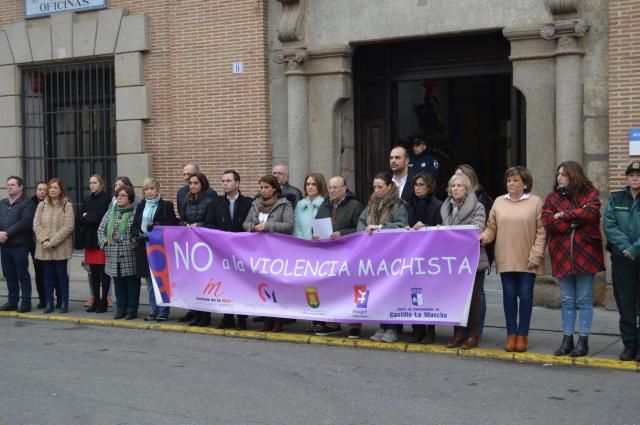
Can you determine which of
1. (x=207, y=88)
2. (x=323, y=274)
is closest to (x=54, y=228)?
(x=207, y=88)

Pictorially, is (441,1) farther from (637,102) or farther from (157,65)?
(157,65)

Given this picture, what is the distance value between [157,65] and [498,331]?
8.00 meters

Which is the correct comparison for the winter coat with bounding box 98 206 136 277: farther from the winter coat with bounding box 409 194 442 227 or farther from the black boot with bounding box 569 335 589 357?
the black boot with bounding box 569 335 589 357

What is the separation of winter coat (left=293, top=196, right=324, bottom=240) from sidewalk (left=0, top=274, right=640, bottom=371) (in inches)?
44.7

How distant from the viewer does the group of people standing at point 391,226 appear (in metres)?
8.55

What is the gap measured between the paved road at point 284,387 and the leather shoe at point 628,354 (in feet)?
1.14

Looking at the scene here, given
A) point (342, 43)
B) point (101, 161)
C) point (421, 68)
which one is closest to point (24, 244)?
point (101, 161)

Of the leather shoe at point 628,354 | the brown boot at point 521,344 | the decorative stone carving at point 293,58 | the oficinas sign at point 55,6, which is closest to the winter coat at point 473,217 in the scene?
the brown boot at point 521,344

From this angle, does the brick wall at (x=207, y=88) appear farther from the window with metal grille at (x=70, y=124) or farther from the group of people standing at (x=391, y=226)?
the group of people standing at (x=391, y=226)

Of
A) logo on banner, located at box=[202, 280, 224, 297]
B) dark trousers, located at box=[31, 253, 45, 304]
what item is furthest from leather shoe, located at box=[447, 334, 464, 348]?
dark trousers, located at box=[31, 253, 45, 304]

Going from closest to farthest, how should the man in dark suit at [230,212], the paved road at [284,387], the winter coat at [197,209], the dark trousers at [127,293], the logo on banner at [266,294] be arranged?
1. the paved road at [284,387]
2. the logo on banner at [266,294]
3. the man in dark suit at [230,212]
4. the winter coat at [197,209]
5. the dark trousers at [127,293]

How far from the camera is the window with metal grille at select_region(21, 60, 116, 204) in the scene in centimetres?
1630

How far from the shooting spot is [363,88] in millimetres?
14797

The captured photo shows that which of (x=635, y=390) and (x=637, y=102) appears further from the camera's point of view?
(x=637, y=102)
